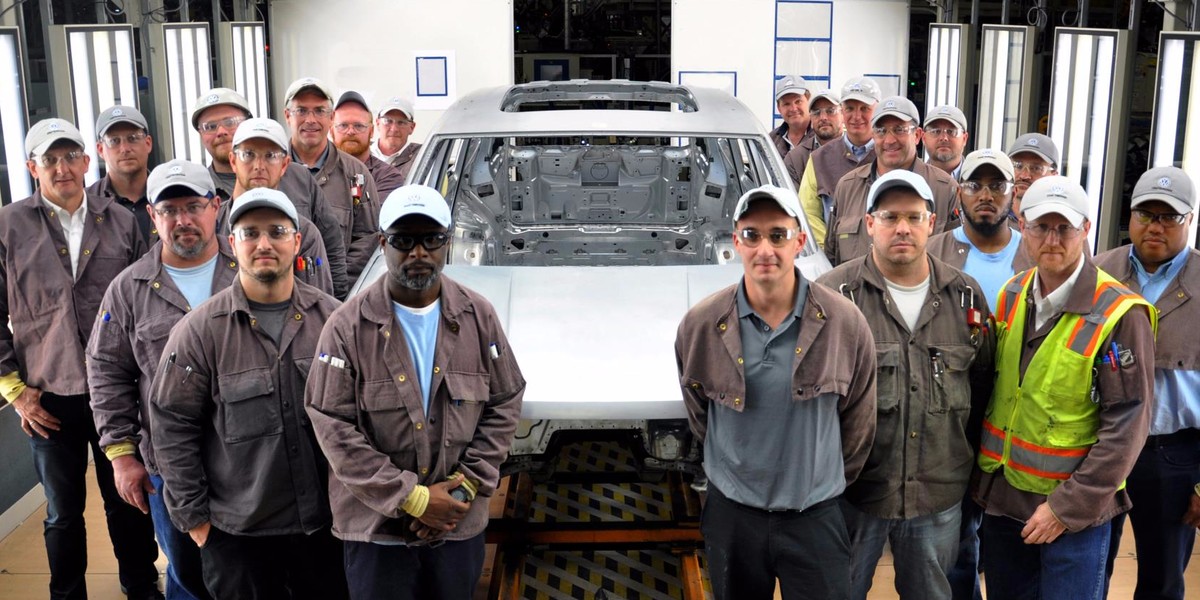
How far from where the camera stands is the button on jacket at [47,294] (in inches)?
136

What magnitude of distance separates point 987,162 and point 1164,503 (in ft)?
3.82

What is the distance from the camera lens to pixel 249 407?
2.68 meters

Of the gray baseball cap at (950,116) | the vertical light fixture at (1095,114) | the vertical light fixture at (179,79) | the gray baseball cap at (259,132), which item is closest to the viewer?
the gray baseball cap at (259,132)

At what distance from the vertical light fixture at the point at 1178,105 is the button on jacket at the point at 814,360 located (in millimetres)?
3137

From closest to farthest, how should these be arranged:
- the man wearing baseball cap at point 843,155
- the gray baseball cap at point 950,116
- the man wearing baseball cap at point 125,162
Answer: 1. the man wearing baseball cap at point 125,162
2. the gray baseball cap at point 950,116
3. the man wearing baseball cap at point 843,155

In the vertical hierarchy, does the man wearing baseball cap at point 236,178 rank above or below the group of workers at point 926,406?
above

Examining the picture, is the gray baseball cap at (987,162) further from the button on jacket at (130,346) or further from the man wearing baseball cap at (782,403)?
the button on jacket at (130,346)

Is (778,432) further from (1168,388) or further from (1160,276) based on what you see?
(1160,276)

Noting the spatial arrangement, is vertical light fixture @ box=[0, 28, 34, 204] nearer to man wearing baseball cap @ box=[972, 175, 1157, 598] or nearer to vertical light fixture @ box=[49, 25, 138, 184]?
vertical light fixture @ box=[49, 25, 138, 184]

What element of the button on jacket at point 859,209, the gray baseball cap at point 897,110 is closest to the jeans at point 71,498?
the button on jacket at point 859,209

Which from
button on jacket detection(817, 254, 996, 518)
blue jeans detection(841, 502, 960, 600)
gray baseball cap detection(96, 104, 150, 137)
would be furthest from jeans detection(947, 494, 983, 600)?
gray baseball cap detection(96, 104, 150, 137)

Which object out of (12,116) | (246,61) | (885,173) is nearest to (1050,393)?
(885,173)

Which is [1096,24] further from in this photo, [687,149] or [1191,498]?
[1191,498]

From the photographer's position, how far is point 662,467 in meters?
3.55
